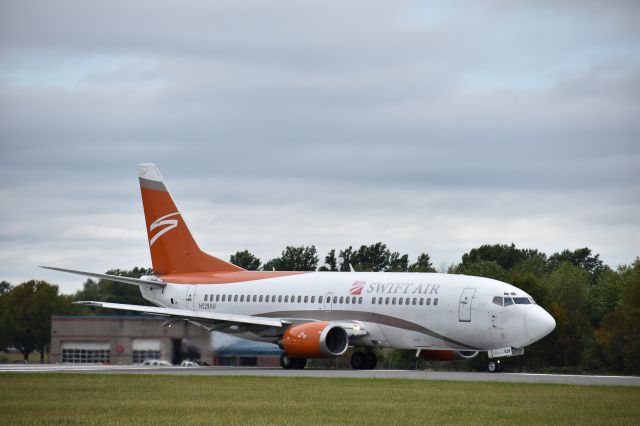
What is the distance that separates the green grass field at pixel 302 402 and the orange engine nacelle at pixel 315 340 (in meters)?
9.39

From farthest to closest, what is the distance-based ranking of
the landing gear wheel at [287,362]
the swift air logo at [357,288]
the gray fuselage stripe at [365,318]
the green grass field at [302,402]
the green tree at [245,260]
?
the green tree at [245,260]
the landing gear wheel at [287,362]
the swift air logo at [357,288]
the gray fuselage stripe at [365,318]
the green grass field at [302,402]

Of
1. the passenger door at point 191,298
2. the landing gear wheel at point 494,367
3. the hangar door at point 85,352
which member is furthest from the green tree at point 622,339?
the hangar door at point 85,352

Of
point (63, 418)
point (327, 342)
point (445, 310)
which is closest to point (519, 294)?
point (445, 310)

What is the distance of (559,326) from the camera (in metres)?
67.3

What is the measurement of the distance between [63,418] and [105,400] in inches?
187

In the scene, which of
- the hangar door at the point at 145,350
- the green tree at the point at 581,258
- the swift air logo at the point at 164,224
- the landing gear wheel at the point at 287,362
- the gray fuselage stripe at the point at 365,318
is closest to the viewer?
the gray fuselage stripe at the point at 365,318

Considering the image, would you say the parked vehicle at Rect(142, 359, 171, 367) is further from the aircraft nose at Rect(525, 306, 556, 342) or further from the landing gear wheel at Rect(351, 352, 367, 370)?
the aircraft nose at Rect(525, 306, 556, 342)

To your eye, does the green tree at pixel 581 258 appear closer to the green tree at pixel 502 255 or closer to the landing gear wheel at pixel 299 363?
the green tree at pixel 502 255

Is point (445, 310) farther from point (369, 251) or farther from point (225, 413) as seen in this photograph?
point (369, 251)

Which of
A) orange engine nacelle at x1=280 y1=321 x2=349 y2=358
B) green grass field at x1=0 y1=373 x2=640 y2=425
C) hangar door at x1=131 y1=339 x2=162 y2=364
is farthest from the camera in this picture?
hangar door at x1=131 y1=339 x2=162 y2=364

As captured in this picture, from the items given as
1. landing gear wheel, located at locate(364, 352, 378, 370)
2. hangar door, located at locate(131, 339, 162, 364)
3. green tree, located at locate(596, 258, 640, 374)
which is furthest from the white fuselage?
green tree, located at locate(596, 258, 640, 374)

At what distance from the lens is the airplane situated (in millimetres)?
48938

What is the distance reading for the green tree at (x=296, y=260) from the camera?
104 m

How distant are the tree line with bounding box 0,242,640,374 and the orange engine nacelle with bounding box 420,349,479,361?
10.0 metres
